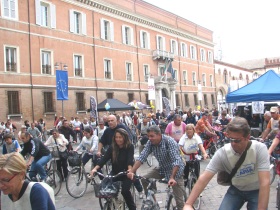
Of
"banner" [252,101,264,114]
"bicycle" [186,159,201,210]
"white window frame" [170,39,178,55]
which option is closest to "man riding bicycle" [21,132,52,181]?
"bicycle" [186,159,201,210]

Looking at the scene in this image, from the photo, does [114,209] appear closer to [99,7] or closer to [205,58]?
[99,7]

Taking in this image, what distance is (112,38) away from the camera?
3297 centimetres

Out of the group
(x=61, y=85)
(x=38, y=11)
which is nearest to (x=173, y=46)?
(x=38, y=11)

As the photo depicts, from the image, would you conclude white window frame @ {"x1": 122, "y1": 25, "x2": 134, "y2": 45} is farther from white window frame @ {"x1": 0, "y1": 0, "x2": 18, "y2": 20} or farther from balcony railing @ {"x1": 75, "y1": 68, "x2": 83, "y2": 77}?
white window frame @ {"x1": 0, "y1": 0, "x2": 18, "y2": 20}

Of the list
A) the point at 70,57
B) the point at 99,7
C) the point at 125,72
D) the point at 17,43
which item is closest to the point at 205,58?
the point at 125,72

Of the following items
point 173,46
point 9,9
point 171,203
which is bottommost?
point 171,203

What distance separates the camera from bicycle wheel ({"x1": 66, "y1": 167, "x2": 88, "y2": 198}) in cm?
A: 750

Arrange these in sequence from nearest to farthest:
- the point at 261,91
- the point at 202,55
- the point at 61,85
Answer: the point at 261,91, the point at 61,85, the point at 202,55

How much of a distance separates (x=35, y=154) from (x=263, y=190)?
560cm

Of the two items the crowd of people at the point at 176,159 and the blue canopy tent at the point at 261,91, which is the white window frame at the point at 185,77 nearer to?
the blue canopy tent at the point at 261,91

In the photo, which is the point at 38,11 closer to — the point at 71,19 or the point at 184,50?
the point at 71,19

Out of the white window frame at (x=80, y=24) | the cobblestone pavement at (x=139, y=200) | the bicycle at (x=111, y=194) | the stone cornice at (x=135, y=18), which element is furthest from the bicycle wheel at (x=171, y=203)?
the stone cornice at (x=135, y=18)

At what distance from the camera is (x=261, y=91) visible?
39.4 ft

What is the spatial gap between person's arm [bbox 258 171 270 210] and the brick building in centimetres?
2229
